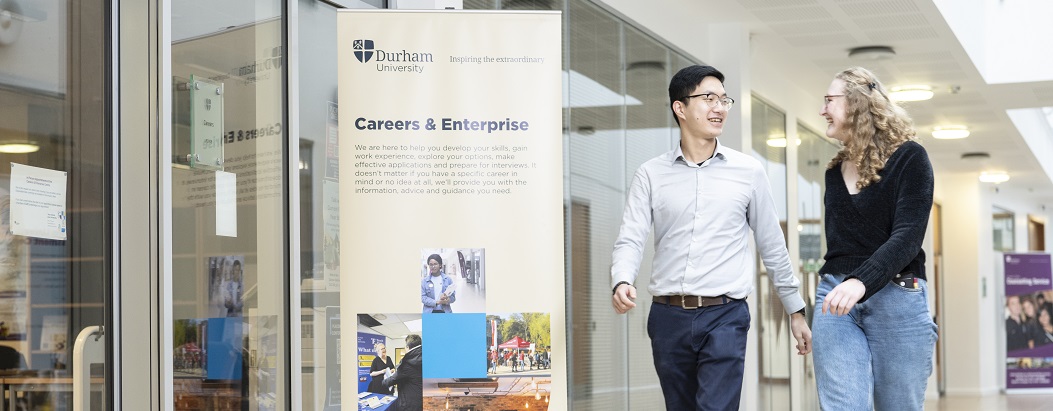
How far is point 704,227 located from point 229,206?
166 cm

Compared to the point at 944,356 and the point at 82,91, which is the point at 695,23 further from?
the point at 944,356

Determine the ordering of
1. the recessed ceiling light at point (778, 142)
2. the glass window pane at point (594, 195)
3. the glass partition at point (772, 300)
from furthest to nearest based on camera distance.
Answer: the recessed ceiling light at point (778, 142), the glass partition at point (772, 300), the glass window pane at point (594, 195)

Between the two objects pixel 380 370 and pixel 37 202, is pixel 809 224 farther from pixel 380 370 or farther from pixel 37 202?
pixel 37 202

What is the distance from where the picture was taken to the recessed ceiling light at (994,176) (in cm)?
1734

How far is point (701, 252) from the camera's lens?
3.65 metres

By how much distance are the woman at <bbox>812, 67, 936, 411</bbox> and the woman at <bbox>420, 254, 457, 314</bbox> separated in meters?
1.21

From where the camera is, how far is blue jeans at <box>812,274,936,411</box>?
3.22 metres

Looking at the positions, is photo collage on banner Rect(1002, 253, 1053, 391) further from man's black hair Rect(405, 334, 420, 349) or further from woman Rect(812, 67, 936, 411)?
man's black hair Rect(405, 334, 420, 349)

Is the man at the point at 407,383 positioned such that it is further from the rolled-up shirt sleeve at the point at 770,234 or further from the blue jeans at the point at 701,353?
the rolled-up shirt sleeve at the point at 770,234

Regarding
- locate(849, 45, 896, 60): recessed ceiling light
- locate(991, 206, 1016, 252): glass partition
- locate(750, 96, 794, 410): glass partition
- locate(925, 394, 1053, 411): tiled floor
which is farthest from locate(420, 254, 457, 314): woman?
locate(991, 206, 1016, 252): glass partition

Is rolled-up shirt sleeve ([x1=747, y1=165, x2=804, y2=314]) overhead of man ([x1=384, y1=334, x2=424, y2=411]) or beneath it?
overhead

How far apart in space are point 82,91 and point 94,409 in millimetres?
953

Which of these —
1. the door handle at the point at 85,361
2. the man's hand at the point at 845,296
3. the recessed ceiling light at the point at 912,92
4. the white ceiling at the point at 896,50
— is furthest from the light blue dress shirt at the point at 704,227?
the recessed ceiling light at the point at 912,92

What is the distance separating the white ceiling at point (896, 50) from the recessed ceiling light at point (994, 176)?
3508 mm
